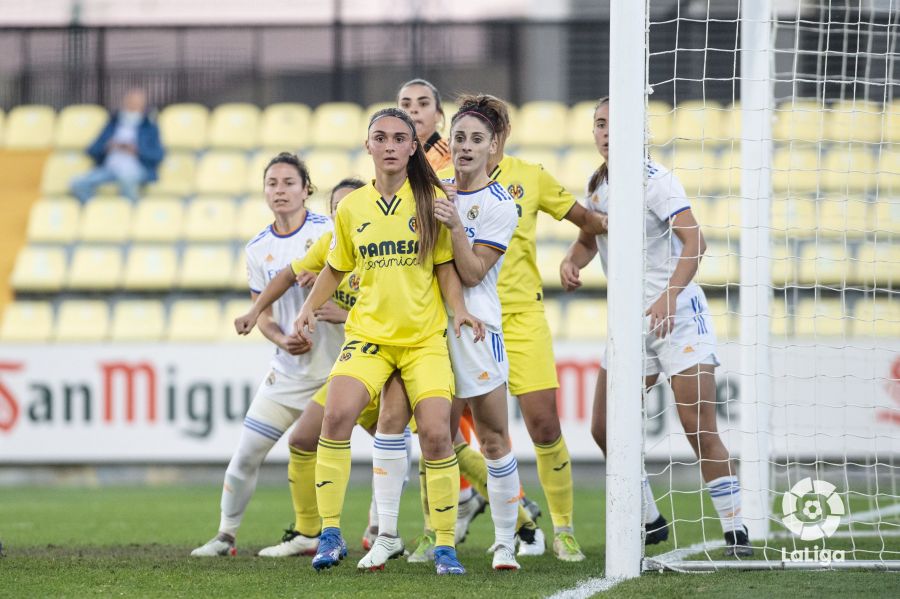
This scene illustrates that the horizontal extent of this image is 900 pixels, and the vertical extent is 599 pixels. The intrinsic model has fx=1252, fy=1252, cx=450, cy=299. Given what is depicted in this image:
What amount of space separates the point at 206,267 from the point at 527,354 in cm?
715

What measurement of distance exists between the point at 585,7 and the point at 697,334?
440 inches

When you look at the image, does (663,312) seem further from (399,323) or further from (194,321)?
(194,321)

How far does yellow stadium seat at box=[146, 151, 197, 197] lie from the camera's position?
13648 mm

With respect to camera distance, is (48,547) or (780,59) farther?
(780,59)

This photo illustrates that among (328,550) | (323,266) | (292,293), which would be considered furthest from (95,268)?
(328,550)

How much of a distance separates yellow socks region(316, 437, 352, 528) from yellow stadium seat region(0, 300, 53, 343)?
7428 mm

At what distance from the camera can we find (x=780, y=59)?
511 inches

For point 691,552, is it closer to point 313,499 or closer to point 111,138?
point 313,499

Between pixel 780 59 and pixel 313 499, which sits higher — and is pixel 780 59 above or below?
above

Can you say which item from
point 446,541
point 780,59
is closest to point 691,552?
point 446,541

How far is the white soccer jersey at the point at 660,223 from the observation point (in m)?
5.83

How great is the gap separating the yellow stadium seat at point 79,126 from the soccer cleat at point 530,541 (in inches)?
373

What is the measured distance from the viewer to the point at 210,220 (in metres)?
13.1

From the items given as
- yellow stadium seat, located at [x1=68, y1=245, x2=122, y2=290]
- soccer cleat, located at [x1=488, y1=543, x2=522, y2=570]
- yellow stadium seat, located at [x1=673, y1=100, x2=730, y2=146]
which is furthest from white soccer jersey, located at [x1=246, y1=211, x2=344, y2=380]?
yellow stadium seat, located at [x1=673, y1=100, x2=730, y2=146]
